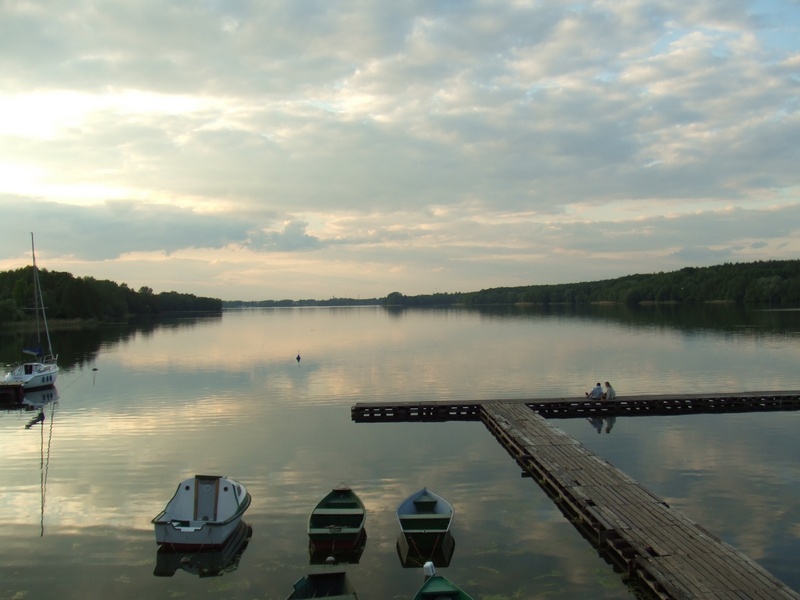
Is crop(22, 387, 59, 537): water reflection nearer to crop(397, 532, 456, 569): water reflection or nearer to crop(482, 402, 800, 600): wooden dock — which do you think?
crop(397, 532, 456, 569): water reflection

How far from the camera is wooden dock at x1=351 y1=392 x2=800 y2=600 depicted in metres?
11.5

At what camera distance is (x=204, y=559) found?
14930 millimetres

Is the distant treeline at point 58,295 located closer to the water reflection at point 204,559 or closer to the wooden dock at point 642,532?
the water reflection at point 204,559

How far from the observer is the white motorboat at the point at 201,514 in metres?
15.1

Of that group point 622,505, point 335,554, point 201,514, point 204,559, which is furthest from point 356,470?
point 622,505

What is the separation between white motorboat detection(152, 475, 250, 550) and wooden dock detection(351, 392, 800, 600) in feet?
30.7

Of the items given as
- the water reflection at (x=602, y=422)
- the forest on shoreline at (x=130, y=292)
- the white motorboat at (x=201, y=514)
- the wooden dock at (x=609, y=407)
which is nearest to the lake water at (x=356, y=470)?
the water reflection at (x=602, y=422)

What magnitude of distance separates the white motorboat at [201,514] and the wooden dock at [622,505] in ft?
30.7

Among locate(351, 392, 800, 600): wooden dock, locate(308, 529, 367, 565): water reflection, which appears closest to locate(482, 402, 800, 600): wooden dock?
locate(351, 392, 800, 600): wooden dock

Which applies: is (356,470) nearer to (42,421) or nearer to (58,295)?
(42,421)

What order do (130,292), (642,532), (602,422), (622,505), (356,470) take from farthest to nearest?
(130,292) → (602,422) → (356,470) → (622,505) → (642,532)

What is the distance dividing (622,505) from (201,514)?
11235 mm

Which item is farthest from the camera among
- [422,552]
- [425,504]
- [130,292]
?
[130,292]

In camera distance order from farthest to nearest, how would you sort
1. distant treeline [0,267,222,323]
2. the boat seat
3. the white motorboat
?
distant treeline [0,267,222,323]
the boat seat
the white motorboat
